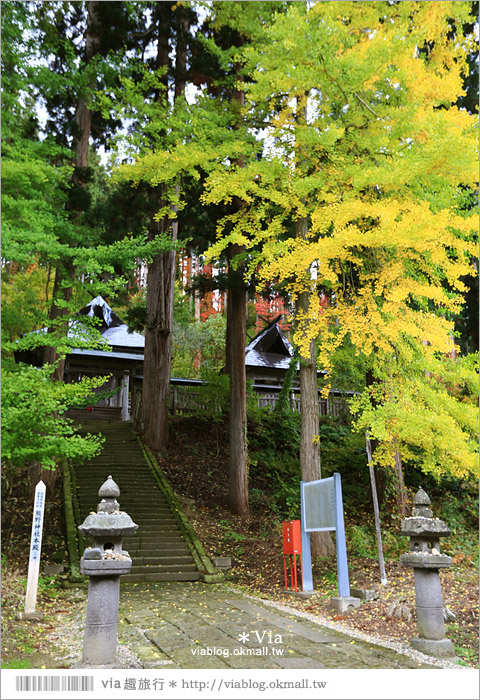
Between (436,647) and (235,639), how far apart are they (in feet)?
6.28

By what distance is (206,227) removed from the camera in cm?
1233

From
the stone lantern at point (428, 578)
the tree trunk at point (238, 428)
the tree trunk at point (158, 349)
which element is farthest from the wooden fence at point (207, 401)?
the stone lantern at point (428, 578)

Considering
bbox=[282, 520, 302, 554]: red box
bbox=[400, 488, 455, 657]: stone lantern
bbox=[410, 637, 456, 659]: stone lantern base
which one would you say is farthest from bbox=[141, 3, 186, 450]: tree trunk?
bbox=[410, 637, 456, 659]: stone lantern base

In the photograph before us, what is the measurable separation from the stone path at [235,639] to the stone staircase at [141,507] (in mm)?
2036

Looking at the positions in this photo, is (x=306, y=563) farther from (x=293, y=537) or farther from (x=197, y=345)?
(x=197, y=345)

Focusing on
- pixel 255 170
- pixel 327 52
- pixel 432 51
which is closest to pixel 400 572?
pixel 255 170

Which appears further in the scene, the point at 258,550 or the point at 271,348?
the point at 271,348

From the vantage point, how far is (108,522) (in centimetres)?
441

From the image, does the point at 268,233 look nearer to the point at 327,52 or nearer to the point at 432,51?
the point at 327,52

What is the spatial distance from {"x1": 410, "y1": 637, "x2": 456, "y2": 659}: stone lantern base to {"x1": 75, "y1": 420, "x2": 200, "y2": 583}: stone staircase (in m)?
5.07

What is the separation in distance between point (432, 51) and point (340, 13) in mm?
1698

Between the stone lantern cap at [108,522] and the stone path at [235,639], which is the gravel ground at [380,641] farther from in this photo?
the stone lantern cap at [108,522]

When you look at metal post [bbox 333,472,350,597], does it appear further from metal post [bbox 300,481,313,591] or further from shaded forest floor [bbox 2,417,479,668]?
metal post [bbox 300,481,313,591]

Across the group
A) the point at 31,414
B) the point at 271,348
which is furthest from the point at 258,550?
the point at 271,348
